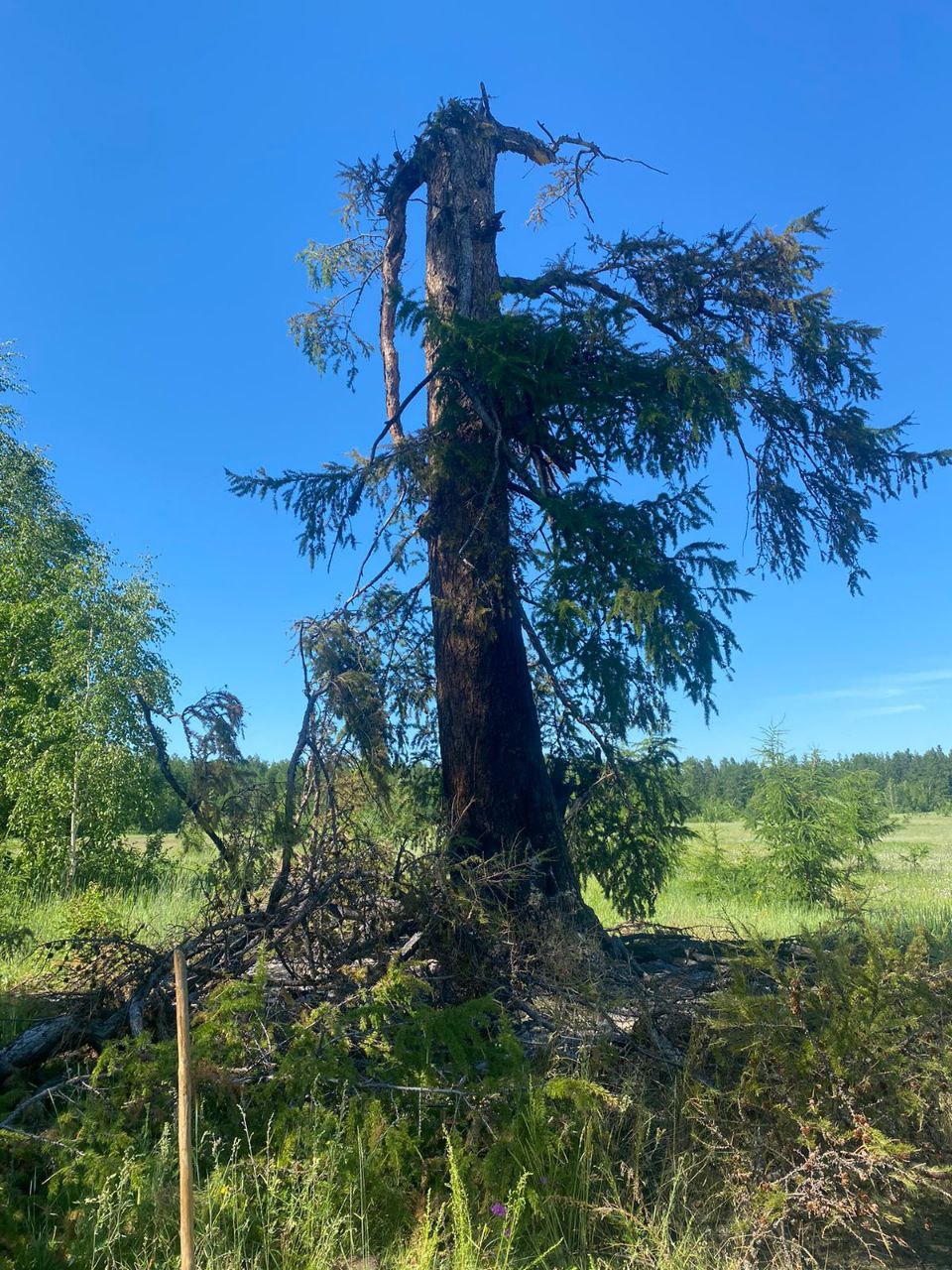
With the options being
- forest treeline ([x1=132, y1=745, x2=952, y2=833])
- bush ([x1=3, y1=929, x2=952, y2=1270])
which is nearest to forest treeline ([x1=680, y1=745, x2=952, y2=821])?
forest treeline ([x1=132, y1=745, x2=952, y2=833])

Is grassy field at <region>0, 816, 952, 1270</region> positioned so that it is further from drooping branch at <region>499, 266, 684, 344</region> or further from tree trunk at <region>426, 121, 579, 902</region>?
drooping branch at <region>499, 266, 684, 344</region>

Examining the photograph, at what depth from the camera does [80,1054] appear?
502 centimetres

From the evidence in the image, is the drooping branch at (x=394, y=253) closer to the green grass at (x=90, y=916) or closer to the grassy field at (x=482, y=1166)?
the green grass at (x=90, y=916)

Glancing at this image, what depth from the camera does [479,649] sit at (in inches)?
296

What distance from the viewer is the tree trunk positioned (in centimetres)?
724

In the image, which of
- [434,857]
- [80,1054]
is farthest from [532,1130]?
[80,1054]

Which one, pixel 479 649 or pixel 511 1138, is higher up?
pixel 479 649

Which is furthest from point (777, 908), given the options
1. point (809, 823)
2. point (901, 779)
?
point (901, 779)

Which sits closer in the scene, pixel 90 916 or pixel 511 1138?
pixel 511 1138

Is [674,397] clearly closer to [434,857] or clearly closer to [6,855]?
[434,857]

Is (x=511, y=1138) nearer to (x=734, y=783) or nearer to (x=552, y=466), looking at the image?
(x=552, y=466)

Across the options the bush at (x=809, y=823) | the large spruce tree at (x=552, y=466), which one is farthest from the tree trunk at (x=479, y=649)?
the bush at (x=809, y=823)

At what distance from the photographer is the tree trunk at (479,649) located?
23.7 feet

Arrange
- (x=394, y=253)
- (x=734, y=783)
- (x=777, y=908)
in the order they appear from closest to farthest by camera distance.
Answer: (x=394, y=253), (x=777, y=908), (x=734, y=783)
